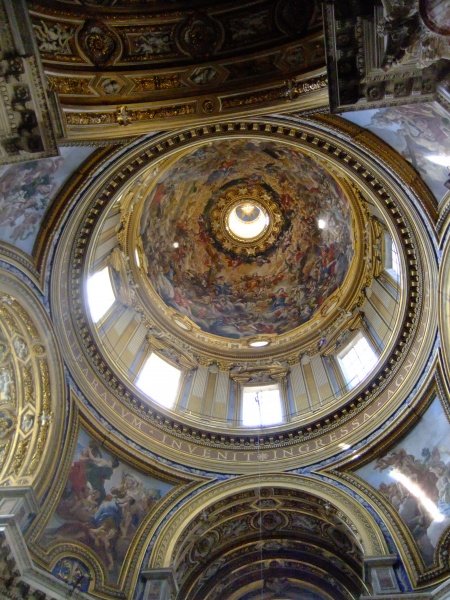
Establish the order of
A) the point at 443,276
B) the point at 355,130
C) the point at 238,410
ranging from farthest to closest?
the point at 238,410 < the point at 443,276 < the point at 355,130

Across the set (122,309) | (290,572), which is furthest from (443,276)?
(122,309)

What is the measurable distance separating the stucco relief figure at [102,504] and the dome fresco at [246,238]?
340 inches

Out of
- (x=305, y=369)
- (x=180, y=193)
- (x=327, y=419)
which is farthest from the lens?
(x=180, y=193)

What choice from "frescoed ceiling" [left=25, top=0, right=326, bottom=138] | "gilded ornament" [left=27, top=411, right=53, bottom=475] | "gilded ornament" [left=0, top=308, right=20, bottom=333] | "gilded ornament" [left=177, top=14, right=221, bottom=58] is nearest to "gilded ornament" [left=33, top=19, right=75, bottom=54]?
"frescoed ceiling" [left=25, top=0, right=326, bottom=138]

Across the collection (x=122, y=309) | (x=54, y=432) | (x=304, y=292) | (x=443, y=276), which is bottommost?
(x=54, y=432)

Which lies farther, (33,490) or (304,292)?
(304,292)

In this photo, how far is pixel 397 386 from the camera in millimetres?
14570

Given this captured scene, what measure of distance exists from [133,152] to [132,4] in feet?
13.3

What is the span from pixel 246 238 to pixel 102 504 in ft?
48.6

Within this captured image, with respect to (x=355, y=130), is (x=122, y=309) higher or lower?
higher

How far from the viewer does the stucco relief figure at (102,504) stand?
492 inches

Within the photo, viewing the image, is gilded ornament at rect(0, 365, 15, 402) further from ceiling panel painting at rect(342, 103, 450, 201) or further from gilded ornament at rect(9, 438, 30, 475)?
ceiling panel painting at rect(342, 103, 450, 201)

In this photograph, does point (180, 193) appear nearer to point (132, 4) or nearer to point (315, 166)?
point (315, 166)

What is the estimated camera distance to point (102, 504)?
1335cm
